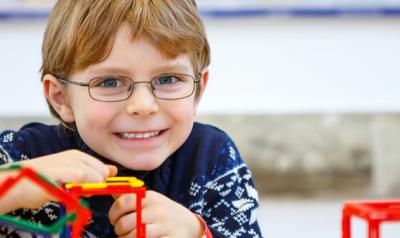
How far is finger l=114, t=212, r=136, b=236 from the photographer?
30.7 inches

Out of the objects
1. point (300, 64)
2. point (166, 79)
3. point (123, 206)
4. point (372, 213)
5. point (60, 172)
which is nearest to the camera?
point (372, 213)

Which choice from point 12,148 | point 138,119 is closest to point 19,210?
point 12,148

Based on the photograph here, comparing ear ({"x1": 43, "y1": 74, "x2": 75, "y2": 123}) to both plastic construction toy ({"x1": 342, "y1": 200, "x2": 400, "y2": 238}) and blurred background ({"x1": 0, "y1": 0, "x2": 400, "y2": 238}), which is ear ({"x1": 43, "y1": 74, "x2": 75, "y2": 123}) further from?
blurred background ({"x1": 0, "y1": 0, "x2": 400, "y2": 238})

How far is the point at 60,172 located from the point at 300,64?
1869 mm

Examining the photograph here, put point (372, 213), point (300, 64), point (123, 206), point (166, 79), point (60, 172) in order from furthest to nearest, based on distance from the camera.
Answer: point (300, 64)
point (166, 79)
point (123, 206)
point (60, 172)
point (372, 213)

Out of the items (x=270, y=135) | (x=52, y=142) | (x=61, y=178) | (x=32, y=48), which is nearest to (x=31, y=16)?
(x=32, y=48)

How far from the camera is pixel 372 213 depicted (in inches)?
22.8

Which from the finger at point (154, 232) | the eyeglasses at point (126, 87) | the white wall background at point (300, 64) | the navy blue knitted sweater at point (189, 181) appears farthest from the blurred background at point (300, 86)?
the finger at point (154, 232)

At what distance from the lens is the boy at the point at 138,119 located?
0.85 metres

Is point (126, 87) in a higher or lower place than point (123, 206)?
higher

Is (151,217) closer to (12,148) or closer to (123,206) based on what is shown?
(123,206)

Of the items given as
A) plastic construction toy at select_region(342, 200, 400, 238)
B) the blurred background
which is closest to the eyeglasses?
plastic construction toy at select_region(342, 200, 400, 238)

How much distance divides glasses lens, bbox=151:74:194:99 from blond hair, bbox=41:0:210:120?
1.1 inches

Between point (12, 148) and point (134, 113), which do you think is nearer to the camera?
point (134, 113)
